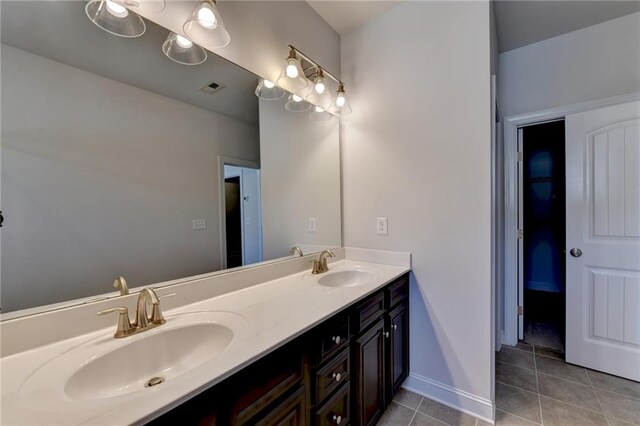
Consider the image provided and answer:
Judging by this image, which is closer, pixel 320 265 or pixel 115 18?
pixel 115 18

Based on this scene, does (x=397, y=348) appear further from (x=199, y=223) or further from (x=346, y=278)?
(x=199, y=223)

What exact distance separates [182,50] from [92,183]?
696 millimetres

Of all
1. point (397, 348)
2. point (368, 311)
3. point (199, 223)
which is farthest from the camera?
point (397, 348)

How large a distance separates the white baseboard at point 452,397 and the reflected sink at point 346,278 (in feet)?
2.50

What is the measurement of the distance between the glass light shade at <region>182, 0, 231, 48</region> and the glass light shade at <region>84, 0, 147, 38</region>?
189mm

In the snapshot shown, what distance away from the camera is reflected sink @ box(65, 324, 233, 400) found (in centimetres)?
73

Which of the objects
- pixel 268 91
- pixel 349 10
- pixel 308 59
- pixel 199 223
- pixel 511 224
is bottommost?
pixel 511 224

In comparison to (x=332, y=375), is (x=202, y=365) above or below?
above

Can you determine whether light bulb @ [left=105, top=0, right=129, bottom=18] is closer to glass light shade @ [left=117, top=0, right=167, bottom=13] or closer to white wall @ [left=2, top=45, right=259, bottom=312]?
glass light shade @ [left=117, top=0, right=167, bottom=13]

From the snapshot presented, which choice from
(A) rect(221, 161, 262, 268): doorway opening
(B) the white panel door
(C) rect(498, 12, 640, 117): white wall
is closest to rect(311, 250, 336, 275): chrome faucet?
(A) rect(221, 161, 262, 268): doorway opening

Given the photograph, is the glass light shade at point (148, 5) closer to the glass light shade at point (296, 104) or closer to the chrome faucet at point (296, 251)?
the glass light shade at point (296, 104)

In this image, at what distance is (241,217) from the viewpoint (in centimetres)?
141

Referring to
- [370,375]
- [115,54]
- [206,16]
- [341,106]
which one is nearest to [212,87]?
[206,16]

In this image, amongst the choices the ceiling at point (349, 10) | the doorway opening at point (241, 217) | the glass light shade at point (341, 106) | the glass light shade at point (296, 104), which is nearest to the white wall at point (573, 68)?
the ceiling at point (349, 10)
